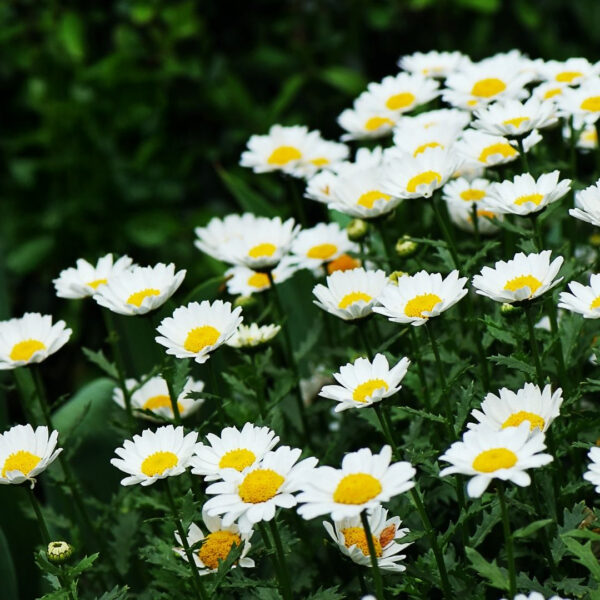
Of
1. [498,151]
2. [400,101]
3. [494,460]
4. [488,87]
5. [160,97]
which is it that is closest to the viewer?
[494,460]

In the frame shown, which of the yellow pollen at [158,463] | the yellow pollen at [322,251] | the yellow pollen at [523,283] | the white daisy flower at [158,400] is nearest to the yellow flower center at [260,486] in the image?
the yellow pollen at [158,463]

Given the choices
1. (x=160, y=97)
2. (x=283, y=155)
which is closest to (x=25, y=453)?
(x=283, y=155)

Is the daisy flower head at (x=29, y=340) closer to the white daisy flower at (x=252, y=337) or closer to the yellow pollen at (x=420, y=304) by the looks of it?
the white daisy flower at (x=252, y=337)

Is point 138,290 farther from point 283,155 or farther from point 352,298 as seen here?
point 283,155

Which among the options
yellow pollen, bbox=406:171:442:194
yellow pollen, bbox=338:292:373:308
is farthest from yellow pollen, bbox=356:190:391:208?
yellow pollen, bbox=338:292:373:308

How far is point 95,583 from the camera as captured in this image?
1.54 meters

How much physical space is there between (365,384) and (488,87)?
0.69m

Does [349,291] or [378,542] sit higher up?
[349,291]

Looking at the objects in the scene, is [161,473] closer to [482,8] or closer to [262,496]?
[262,496]

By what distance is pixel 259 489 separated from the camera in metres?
1.03

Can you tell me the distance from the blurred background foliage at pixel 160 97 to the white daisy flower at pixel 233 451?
60.1 inches

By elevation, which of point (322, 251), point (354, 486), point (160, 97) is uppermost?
point (354, 486)

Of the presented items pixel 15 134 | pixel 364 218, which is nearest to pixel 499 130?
pixel 364 218

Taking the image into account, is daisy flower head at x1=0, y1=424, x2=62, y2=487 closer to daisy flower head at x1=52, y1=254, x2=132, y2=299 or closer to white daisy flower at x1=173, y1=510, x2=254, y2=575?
white daisy flower at x1=173, y1=510, x2=254, y2=575
